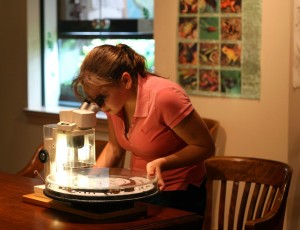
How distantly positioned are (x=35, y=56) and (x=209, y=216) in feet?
9.21

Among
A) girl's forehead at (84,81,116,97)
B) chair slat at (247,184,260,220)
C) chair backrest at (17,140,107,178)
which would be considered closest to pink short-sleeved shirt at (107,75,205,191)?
girl's forehead at (84,81,116,97)

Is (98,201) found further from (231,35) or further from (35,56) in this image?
(35,56)

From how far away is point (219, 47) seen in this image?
12.5ft

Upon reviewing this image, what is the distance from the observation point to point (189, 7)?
12.8ft

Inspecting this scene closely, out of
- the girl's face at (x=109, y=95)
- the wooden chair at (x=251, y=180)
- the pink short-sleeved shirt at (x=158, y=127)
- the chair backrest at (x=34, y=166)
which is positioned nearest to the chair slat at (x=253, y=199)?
the wooden chair at (x=251, y=180)

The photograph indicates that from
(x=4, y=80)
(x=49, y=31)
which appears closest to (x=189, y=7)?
(x=49, y=31)

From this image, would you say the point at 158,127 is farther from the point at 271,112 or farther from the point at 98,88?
the point at 271,112

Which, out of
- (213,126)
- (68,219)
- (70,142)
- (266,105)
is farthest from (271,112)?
(68,219)

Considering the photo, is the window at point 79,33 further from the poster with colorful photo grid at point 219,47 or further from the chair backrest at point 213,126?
the chair backrest at point 213,126

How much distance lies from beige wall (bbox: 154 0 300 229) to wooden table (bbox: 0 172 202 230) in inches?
60.0

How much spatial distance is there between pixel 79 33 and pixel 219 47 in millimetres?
1544

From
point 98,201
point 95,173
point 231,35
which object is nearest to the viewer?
point 98,201

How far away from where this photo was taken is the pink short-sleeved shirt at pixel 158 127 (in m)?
2.34

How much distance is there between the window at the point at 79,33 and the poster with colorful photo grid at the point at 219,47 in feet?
2.02
